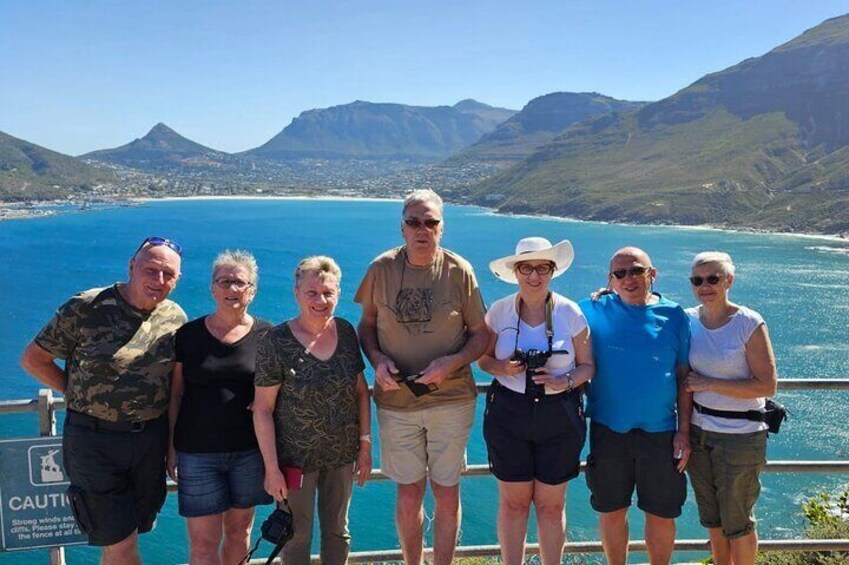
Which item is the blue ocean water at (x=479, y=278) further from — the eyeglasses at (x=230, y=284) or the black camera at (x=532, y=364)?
the black camera at (x=532, y=364)

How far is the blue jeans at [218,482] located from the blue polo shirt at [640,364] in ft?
5.80

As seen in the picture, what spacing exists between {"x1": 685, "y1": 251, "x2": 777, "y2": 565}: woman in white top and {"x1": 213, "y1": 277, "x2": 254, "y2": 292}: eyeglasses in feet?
7.47

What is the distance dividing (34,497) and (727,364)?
3627 mm

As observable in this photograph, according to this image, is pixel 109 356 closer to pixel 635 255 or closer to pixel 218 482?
pixel 218 482

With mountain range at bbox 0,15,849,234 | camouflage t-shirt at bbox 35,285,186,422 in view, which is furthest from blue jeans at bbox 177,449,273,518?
mountain range at bbox 0,15,849,234

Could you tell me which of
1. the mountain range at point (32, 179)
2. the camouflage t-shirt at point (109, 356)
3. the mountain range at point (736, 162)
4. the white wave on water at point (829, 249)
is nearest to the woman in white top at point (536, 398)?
the camouflage t-shirt at point (109, 356)

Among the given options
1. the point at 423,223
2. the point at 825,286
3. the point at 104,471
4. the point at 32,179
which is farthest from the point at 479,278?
the point at 32,179

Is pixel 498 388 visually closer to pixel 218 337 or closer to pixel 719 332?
pixel 719 332

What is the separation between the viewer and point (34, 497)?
139 inches

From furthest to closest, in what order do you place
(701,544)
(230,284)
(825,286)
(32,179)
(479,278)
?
(32,179), (825,286), (479,278), (701,544), (230,284)

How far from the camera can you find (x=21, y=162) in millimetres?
192875

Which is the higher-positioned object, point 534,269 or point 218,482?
point 534,269

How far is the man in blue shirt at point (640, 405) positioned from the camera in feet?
11.3

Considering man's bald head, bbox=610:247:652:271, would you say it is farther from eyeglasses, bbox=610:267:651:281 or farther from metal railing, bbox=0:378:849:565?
metal railing, bbox=0:378:849:565
